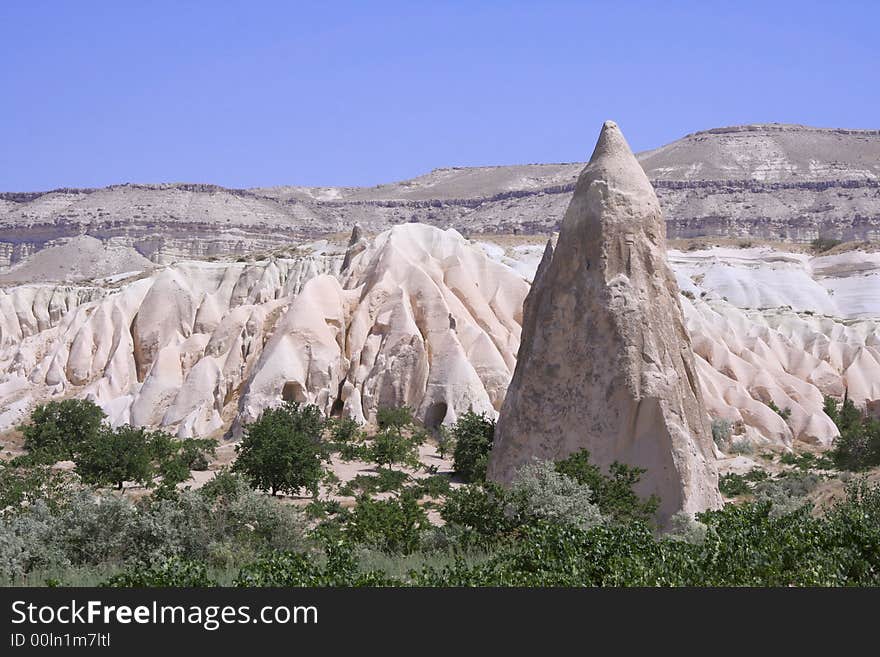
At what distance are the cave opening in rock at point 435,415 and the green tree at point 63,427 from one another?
9157 mm

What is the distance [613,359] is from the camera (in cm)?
1480

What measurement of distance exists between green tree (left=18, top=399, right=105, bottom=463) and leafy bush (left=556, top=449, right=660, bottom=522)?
61.1ft

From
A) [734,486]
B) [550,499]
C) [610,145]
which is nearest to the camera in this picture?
[550,499]

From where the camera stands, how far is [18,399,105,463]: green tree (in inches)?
1184

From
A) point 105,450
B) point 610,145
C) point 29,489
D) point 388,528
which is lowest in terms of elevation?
point 105,450

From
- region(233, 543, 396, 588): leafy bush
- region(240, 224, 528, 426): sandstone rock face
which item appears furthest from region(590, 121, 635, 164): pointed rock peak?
region(240, 224, 528, 426): sandstone rock face

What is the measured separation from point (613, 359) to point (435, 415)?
17.9m

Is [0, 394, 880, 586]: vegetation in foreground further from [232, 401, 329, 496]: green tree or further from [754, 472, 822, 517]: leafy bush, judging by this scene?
[232, 401, 329, 496]: green tree

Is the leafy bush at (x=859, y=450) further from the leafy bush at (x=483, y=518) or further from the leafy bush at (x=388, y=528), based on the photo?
the leafy bush at (x=388, y=528)

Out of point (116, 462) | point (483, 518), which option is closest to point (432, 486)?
point (116, 462)

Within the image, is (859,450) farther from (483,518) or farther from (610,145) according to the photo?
(483,518)

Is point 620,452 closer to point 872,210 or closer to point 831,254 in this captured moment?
point 831,254

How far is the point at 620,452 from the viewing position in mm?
14711

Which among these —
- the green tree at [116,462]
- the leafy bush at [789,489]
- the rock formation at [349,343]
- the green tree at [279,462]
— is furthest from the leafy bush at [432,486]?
the rock formation at [349,343]
